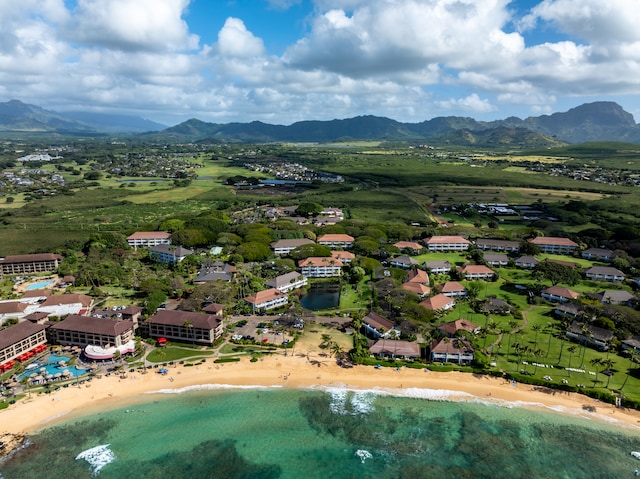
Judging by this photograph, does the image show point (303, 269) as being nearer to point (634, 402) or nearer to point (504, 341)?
Answer: point (504, 341)

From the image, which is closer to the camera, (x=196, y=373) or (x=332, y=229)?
(x=196, y=373)

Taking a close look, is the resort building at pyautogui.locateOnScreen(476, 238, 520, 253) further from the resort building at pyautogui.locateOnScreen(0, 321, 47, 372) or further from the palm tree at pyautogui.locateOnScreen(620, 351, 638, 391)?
the resort building at pyautogui.locateOnScreen(0, 321, 47, 372)

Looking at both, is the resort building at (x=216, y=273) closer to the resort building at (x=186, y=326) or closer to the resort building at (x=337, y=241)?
the resort building at (x=186, y=326)

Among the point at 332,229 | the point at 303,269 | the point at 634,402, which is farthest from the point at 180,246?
the point at 634,402

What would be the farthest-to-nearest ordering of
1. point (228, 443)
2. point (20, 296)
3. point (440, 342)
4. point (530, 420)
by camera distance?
point (20, 296)
point (440, 342)
point (530, 420)
point (228, 443)

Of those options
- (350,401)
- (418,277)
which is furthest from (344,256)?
(350,401)

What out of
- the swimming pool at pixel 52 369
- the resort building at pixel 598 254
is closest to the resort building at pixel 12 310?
the swimming pool at pixel 52 369
